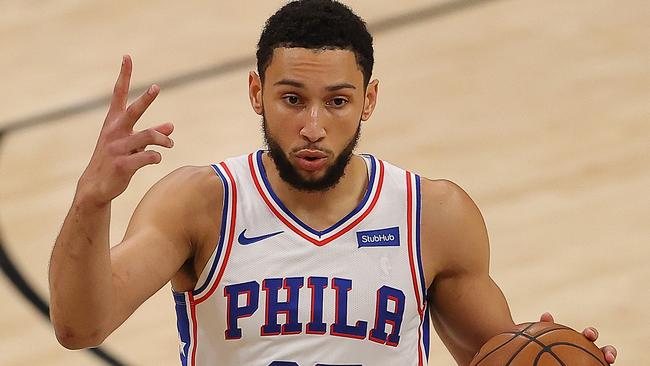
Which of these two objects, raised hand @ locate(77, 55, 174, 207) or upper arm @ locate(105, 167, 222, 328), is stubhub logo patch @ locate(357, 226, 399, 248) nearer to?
upper arm @ locate(105, 167, 222, 328)

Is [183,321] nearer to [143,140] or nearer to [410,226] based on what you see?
[410,226]

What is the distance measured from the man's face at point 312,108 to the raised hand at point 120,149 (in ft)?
1.78

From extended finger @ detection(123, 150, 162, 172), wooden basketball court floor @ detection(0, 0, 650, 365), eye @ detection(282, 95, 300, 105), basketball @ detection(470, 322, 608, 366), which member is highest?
extended finger @ detection(123, 150, 162, 172)

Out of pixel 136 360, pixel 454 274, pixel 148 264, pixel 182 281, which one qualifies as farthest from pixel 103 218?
pixel 136 360

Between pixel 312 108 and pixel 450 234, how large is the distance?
67 cm

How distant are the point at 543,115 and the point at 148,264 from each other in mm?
5704

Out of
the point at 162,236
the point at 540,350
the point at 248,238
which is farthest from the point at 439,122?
the point at 162,236

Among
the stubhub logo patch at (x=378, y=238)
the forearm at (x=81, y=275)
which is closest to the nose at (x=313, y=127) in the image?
the stubhub logo patch at (x=378, y=238)

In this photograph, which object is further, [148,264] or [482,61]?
[482,61]

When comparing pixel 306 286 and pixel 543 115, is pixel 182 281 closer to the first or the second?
pixel 306 286

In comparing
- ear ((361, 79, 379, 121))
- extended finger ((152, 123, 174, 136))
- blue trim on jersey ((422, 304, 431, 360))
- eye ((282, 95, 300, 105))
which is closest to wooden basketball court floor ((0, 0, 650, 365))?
blue trim on jersey ((422, 304, 431, 360))

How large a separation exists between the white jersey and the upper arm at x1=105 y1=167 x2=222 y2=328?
7cm

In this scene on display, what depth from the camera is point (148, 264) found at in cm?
410

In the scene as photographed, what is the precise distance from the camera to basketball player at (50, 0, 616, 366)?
4.15m
